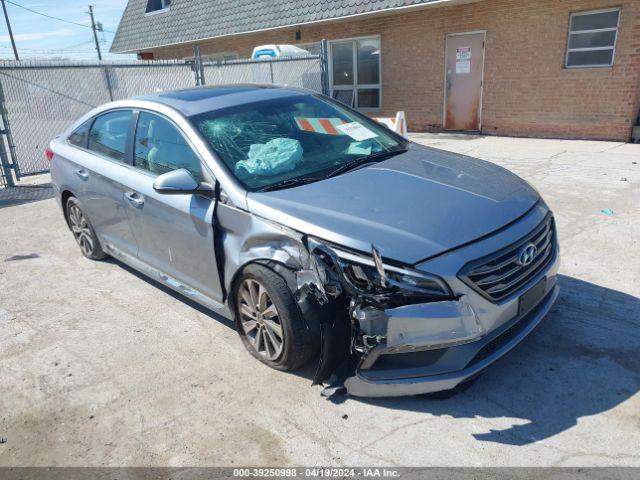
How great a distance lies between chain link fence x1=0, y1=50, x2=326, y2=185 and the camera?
898cm

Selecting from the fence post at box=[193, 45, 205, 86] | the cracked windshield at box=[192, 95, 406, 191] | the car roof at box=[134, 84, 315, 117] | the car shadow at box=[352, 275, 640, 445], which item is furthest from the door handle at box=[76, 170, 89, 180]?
the fence post at box=[193, 45, 205, 86]

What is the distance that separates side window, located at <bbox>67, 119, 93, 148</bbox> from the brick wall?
30.4 feet

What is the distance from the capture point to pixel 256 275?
304 cm

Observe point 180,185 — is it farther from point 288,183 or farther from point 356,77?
point 356,77

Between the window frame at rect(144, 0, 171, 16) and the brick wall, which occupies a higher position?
the window frame at rect(144, 0, 171, 16)

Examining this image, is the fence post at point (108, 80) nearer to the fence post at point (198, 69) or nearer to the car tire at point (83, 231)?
the fence post at point (198, 69)

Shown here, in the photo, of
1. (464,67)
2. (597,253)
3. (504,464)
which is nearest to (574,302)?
(597,253)

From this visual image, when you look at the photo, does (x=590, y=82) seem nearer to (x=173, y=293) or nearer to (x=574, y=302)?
(x=574, y=302)

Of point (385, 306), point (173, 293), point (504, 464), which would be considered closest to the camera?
point (504, 464)

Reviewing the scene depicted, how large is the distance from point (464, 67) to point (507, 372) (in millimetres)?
10326

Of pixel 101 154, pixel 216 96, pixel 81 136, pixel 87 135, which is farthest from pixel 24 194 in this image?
pixel 216 96

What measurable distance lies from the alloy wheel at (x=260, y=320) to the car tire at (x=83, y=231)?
8.22 ft

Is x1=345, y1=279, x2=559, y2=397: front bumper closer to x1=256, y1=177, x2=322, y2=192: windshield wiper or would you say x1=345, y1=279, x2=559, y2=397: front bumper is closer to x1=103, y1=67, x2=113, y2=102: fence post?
x1=256, y1=177, x2=322, y2=192: windshield wiper

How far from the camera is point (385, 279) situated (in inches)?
100
